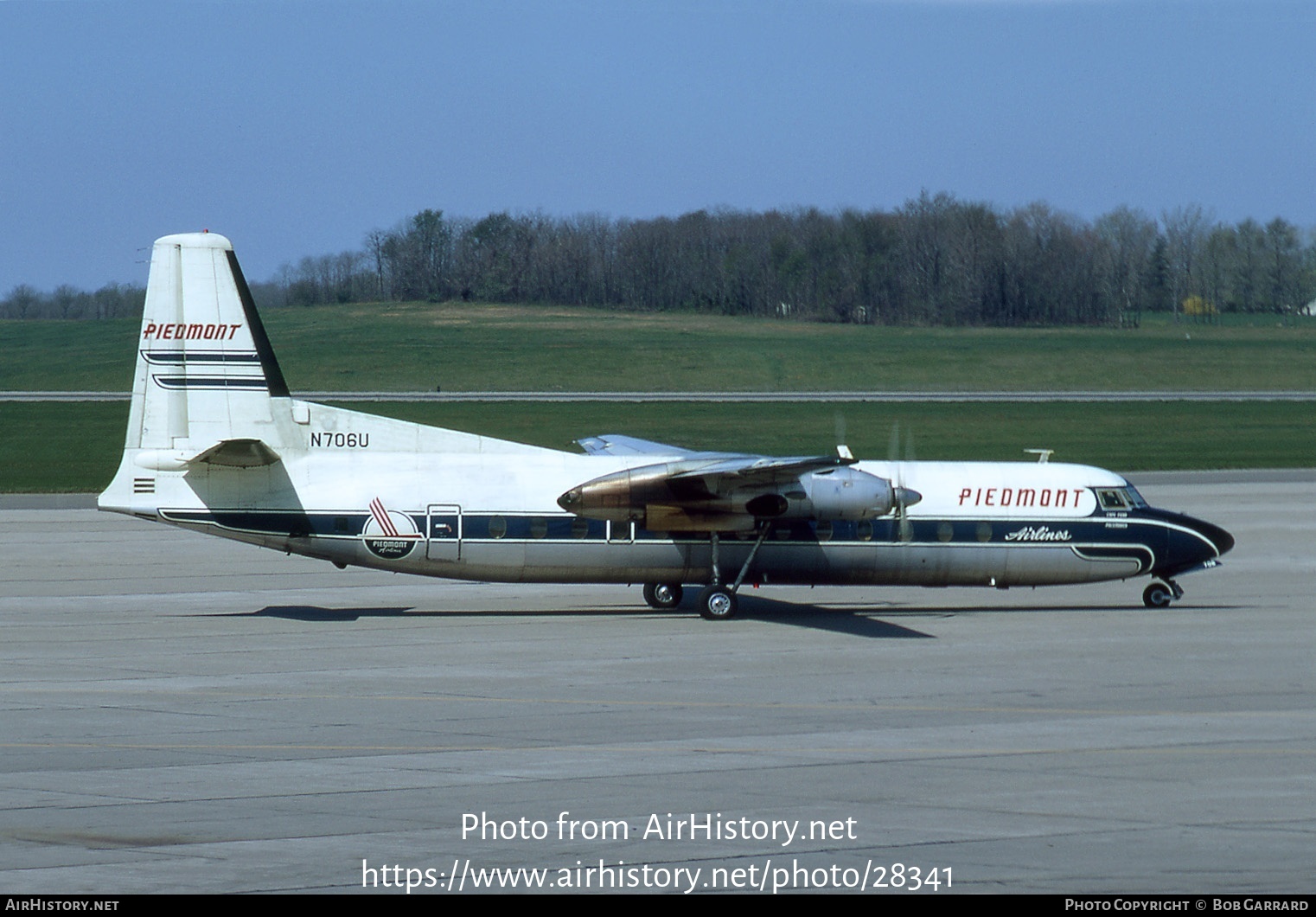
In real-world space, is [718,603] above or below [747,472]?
below

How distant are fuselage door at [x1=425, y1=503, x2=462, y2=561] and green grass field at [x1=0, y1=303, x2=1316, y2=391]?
6722 cm

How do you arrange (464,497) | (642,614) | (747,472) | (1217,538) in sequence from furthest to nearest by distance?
(1217,538), (642,614), (464,497), (747,472)

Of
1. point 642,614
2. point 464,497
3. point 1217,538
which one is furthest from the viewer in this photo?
point 1217,538

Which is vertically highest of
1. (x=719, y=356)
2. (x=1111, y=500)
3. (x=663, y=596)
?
(x=719, y=356)

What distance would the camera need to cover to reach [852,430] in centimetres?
6462

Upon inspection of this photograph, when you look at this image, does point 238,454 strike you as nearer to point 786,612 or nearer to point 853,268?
point 786,612

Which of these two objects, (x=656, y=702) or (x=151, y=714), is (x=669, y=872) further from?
(x=151, y=714)

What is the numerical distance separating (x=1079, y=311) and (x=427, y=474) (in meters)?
106

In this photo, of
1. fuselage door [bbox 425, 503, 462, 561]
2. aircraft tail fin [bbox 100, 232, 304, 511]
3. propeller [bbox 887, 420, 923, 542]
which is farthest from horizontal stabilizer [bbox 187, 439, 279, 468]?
propeller [bbox 887, 420, 923, 542]

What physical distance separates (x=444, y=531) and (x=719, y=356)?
77486mm

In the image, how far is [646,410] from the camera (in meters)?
71.1

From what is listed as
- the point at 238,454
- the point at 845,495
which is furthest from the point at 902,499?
the point at 238,454

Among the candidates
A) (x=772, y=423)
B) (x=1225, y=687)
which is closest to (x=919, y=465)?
(x=1225, y=687)

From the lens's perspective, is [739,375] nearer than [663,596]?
No
